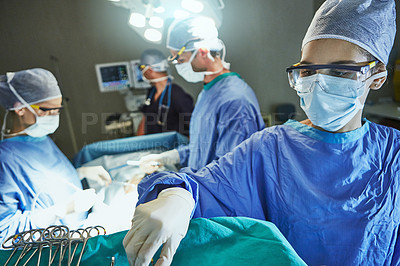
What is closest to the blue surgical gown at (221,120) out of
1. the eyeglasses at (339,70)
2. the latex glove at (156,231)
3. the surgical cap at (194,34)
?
the surgical cap at (194,34)

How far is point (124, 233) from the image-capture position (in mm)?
678

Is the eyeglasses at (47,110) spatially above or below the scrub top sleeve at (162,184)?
above

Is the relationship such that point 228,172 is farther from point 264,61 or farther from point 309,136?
point 264,61

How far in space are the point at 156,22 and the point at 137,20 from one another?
13 cm

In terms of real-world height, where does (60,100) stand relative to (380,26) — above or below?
below

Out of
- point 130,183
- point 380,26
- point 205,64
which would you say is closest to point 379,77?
point 380,26

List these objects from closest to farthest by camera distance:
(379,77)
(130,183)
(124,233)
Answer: (124,233)
(379,77)
(130,183)

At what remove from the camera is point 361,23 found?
759 mm

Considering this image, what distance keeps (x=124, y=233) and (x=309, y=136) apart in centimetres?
73

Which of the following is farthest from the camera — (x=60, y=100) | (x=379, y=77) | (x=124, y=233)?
(x=60, y=100)

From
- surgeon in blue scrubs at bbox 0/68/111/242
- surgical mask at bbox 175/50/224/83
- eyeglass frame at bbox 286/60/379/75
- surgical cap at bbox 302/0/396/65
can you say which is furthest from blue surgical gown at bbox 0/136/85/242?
surgical cap at bbox 302/0/396/65

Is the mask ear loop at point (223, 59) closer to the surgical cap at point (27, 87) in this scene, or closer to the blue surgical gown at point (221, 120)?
the blue surgical gown at point (221, 120)

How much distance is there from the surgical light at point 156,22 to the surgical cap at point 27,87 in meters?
0.70

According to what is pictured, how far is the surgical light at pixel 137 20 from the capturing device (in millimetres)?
1395
